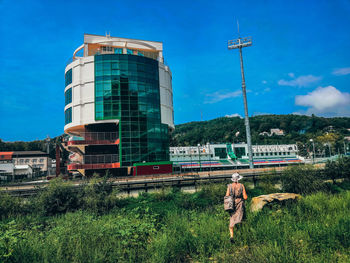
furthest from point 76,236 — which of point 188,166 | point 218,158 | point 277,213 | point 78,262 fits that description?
point 218,158

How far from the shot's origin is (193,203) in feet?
61.9

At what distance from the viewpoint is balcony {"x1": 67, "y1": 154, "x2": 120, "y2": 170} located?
38.4m

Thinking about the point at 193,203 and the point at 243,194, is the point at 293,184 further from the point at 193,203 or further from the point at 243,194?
the point at 243,194

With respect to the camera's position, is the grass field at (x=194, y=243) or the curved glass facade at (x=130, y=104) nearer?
the grass field at (x=194, y=243)

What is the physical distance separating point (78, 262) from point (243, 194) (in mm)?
4865

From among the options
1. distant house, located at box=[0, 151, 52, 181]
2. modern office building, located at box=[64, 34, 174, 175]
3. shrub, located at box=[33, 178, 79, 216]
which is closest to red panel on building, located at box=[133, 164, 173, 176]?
modern office building, located at box=[64, 34, 174, 175]

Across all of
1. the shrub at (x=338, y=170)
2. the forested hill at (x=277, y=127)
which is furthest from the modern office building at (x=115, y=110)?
the forested hill at (x=277, y=127)

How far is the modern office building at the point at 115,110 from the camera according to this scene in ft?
130

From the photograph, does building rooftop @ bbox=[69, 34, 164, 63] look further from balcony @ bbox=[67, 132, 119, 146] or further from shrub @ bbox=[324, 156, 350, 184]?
shrub @ bbox=[324, 156, 350, 184]

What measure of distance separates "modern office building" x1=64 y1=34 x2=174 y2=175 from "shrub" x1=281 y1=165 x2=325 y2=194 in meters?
21.8

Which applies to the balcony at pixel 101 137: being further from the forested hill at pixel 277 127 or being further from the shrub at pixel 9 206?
the forested hill at pixel 277 127

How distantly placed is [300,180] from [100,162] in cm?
2909

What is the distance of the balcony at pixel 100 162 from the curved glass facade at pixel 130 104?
1403 mm

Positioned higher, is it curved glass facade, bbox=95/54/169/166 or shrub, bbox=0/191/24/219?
curved glass facade, bbox=95/54/169/166
